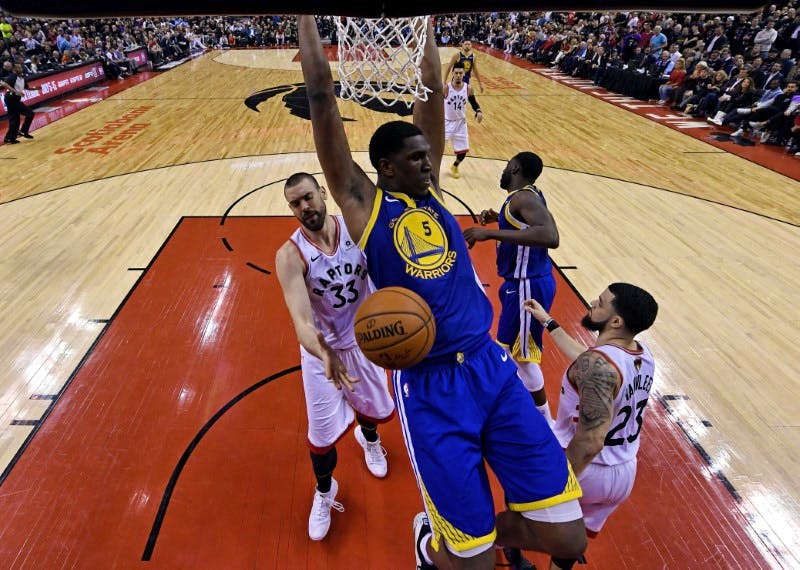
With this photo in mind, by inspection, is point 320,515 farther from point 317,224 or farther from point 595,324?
point 595,324

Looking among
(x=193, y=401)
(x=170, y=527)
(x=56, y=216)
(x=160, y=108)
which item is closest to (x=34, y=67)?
(x=160, y=108)

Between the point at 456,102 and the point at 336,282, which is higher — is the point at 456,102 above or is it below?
below

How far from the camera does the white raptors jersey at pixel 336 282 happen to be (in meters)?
2.59

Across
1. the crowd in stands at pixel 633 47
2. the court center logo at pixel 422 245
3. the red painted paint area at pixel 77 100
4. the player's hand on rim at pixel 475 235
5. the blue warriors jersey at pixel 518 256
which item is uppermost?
the court center logo at pixel 422 245

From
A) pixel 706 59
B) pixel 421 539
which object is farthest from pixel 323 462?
pixel 706 59

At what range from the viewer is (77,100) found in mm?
14273

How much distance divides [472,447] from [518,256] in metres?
1.77

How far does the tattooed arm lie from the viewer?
6.77 feet

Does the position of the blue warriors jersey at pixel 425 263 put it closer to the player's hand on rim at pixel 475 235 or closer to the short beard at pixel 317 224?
the short beard at pixel 317 224

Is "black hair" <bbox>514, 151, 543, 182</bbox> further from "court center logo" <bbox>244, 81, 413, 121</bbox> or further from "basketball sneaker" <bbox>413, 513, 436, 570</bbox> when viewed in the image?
"court center logo" <bbox>244, 81, 413, 121</bbox>

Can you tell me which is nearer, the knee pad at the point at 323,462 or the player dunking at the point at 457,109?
the knee pad at the point at 323,462

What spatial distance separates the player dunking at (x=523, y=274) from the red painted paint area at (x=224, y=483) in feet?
1.80

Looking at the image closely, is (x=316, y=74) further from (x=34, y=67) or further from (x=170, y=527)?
(x=34, y=67)

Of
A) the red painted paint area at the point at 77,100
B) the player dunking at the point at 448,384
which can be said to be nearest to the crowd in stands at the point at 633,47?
the red painted paint area at the point at 77,100
